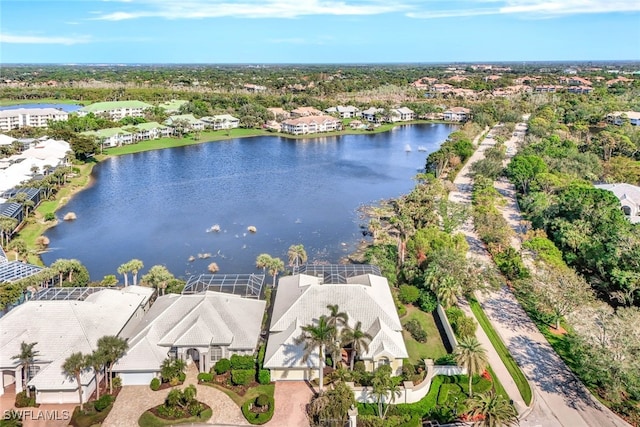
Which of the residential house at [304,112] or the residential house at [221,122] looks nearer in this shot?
the residential house at [221,122]

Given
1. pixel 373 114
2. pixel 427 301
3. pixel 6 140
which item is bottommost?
pixel 427 301

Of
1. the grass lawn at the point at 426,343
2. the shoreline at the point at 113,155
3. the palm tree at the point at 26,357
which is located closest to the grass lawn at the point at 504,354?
the grass lawn at the point at 426,343

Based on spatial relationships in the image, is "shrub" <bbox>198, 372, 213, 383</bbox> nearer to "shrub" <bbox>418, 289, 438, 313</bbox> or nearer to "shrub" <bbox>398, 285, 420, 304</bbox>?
"shrub" <bbox>398, 285, 420, 304</bbox>

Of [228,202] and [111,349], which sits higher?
[111,349]

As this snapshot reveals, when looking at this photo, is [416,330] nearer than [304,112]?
Yes

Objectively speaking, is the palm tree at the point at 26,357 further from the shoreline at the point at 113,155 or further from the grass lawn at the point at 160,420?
the shoreline at the point at 113,155

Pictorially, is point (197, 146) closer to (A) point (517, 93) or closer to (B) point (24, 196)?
(B) point (24, 196)

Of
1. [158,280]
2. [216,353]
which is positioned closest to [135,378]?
[216,353]

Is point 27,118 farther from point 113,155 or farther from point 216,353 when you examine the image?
point 216,353
